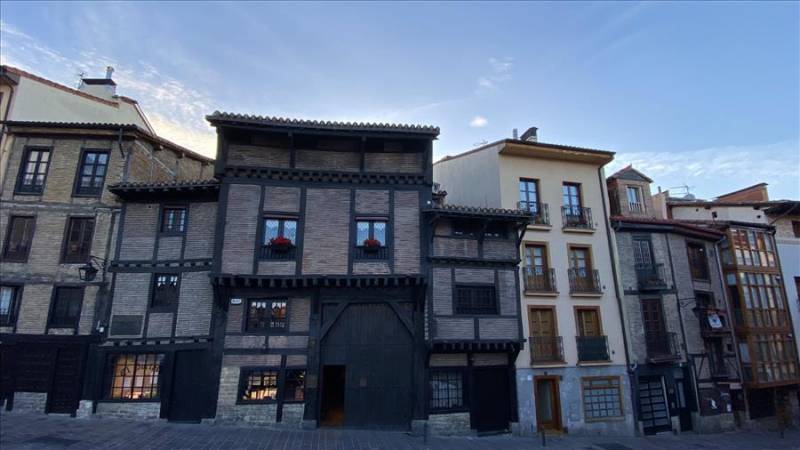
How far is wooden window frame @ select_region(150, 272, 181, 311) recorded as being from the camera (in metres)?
14.5

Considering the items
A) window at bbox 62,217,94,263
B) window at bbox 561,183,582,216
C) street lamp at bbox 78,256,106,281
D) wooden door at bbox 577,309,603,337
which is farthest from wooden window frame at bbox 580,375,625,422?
window at bbox 62,217,94,263

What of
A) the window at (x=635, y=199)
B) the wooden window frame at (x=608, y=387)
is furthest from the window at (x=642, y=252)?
the wooden window frame at (x=608, y=387)

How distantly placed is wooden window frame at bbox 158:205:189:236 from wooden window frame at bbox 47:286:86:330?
3.29 meters

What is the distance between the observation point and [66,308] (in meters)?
14.6

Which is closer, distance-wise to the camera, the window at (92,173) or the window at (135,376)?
the window at (135,376)

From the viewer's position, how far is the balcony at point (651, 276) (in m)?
18.1

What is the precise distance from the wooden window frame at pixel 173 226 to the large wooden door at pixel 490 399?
11705 millimetres

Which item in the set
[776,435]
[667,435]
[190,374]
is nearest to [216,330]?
[190,374]

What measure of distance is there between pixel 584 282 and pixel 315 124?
12603mm

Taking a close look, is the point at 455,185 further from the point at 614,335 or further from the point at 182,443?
the point at 182,443

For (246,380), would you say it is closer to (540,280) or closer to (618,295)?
(540,280)

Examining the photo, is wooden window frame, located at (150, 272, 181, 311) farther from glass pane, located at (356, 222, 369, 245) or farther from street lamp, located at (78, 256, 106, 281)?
glass pane, located at (356, 222, 369, 245)

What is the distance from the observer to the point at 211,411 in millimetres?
13578

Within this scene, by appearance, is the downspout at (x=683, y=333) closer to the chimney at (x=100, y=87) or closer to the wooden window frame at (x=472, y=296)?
the wooden window frame at (x=472, y=296)
